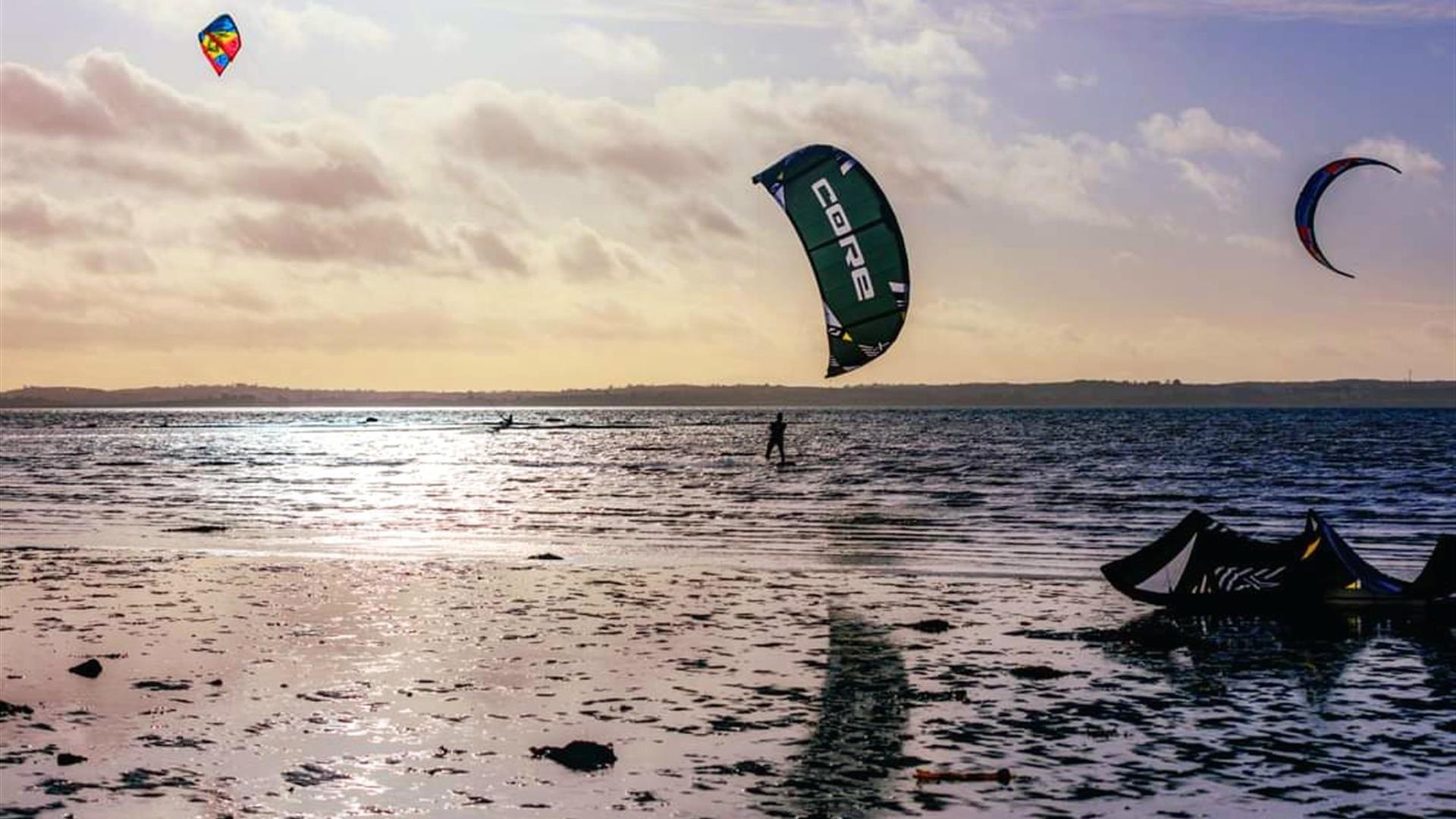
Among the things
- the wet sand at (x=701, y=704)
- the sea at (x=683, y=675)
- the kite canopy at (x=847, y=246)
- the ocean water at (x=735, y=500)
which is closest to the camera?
the wet sand at (x=701, y=704)

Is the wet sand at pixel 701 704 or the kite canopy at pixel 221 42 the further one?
the kite canopy at pixel 221 42

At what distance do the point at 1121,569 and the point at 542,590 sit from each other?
7324mm

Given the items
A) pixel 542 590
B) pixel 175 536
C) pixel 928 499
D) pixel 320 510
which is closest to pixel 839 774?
pixel 542 590

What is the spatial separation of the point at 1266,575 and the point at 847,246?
678 cm

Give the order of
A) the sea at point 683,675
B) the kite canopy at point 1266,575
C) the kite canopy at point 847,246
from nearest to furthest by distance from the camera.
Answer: the sea at point 683,675 < the kite canopy at point 1266,575 < the kite canopy at point 847,246

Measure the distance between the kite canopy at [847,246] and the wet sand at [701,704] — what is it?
3.49m

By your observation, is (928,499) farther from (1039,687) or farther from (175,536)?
(1039,687)

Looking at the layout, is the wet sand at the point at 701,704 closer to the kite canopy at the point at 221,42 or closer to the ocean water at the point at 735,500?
the ocean water at the point at 735,500

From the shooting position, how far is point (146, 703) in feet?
39.2

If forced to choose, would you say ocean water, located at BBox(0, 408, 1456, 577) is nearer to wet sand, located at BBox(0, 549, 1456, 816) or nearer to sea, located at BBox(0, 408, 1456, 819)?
sea, located at BBox(0, 408, 1456, 819)

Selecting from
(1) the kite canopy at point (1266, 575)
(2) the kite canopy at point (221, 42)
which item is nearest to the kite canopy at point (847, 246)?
(1) the kite canopy at point (1266, 575)

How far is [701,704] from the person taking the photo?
12133 millimetres

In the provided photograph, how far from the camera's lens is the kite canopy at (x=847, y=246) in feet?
65.4

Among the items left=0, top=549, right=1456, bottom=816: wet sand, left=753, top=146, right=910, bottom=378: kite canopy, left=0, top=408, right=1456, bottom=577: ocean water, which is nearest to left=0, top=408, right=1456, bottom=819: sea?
left=0, top=549, right=1456, bottom=816: wet sand
